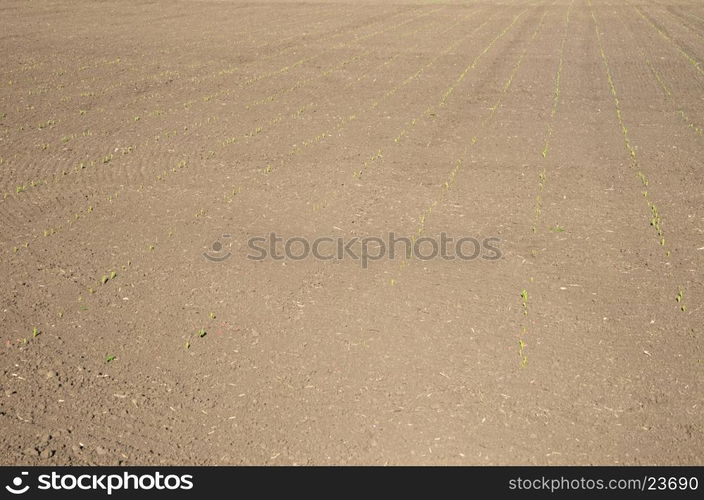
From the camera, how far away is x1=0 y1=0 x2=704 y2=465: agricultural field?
15.2 ft

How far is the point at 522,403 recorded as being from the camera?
190 inches

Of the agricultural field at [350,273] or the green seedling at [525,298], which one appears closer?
the agricultural field at [350,273]

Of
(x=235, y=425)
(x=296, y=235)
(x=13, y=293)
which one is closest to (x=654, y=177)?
(x=296, y=235)

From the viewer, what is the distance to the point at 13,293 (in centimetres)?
636

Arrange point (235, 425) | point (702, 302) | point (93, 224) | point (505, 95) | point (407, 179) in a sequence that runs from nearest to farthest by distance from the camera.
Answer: point (235, 425), point (702, 302), point (93, 224), point (407, 179), point (505, 95)

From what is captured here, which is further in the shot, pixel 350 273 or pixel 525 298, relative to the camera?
Result: pixel 350 273

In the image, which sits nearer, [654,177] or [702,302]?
[702,302]

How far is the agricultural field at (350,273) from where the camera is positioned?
182 inches

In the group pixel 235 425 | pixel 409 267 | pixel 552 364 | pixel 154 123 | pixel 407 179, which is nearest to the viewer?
pixel 235 425

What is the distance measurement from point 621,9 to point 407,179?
31.6 m

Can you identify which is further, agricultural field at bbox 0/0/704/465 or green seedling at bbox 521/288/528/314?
green seedling at bbox 521/288/528/314

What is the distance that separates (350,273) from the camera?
676 cm

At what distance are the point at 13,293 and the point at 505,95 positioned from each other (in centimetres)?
1096

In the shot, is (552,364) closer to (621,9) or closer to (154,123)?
(154,123)
